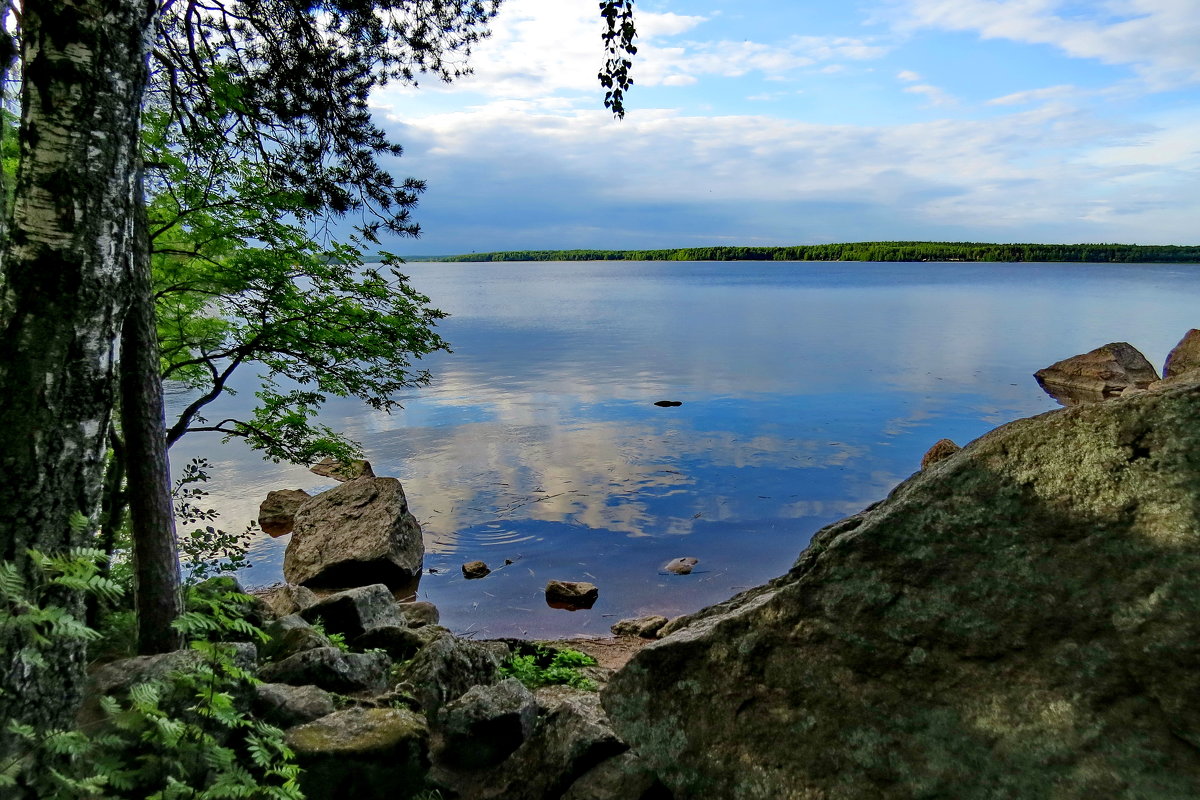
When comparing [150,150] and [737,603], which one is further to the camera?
[150,150]

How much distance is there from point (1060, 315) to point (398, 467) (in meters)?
77.6

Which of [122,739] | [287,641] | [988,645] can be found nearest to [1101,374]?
[988,645]

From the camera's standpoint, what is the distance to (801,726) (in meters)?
4.23

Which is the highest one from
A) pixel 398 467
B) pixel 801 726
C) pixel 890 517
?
pixel 890 517

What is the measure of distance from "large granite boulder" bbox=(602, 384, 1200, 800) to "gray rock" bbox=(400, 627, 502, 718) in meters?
3.06

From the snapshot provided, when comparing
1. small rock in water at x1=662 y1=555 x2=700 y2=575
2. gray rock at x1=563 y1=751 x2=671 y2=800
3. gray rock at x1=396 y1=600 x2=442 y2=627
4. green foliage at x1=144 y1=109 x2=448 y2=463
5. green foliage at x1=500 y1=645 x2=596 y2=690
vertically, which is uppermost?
green foliage at x1=144 y1=109 x2=448 y2=463

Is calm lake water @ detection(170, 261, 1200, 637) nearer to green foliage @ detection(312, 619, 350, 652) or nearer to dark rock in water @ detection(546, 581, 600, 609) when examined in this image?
dark rock in water @ detection(546, 581, 600, 609)

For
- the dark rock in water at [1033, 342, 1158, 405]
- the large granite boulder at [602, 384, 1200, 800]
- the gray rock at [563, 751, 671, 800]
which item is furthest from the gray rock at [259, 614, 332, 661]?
the dark rock in water at [1033, 342, 1158, 405]

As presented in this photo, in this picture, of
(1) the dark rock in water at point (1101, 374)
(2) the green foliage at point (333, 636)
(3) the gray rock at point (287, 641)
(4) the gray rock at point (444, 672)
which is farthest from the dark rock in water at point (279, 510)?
(1) the dark rock in water at point (1101, 374)

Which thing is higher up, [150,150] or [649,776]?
[150,150]

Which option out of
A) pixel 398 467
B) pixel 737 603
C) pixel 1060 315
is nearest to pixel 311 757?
pixel 737 603

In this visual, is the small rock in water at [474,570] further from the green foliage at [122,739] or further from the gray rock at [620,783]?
the gray rock at [620,783]

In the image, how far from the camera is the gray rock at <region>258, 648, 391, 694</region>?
22.6 feet

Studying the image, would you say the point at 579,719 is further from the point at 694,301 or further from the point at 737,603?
the point at 694,301
